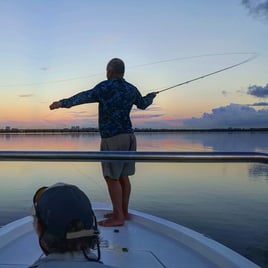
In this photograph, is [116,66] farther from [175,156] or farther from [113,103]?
[175,156]

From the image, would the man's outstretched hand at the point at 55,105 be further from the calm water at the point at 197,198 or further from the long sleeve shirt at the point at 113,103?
the calm water at the point at 197,198

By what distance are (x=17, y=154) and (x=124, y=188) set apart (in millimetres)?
1678

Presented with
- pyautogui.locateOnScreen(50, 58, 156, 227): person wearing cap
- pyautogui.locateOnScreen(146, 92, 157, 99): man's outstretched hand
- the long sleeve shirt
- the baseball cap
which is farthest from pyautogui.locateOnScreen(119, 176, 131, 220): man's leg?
the baseball cap

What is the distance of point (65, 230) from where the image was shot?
4.19 feet

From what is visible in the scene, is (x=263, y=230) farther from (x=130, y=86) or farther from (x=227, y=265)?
(x=227, y=265)

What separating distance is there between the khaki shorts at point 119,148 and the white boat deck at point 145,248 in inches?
19.0

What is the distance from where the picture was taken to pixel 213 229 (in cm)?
924

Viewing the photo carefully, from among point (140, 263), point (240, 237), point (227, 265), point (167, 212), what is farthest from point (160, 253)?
point (167, 212)

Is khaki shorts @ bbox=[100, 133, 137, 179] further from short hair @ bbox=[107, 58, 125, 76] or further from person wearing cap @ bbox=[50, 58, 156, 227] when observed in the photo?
short hair @ bbox=[107, 58, 125, 76]

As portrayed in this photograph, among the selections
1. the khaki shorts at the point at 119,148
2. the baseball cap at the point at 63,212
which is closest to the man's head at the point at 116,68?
the khaki shorts at the point at 119,148

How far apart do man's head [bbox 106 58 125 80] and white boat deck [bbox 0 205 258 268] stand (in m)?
1.41

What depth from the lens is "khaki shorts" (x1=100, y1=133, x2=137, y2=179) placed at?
142 inches

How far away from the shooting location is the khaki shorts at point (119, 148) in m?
3.60

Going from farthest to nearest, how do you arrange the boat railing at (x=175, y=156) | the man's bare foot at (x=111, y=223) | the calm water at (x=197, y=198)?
the calm water at (x=197, y=198) → the man's bare foot at (x=111, y=223) → the boat railing at (x=175, y=156)
